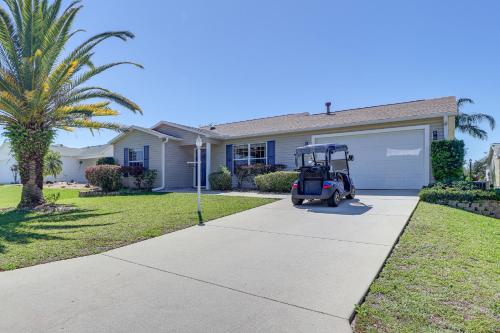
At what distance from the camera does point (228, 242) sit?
500 centimetres

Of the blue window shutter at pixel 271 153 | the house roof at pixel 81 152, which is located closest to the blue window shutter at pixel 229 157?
the blue window shutter at pixel 271 153

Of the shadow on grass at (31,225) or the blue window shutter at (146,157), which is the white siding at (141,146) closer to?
the blue window shutter at (146,157)

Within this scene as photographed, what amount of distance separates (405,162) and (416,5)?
19.2 feet

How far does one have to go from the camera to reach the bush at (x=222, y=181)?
14.5 m

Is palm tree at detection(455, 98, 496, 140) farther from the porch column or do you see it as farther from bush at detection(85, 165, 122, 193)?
bush at detection(85, 165, 122, 193)

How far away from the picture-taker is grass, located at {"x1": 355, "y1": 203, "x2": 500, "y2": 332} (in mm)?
2369

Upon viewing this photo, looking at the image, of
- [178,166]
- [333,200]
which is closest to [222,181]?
[178,166]

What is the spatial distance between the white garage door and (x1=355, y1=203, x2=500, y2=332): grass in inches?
269

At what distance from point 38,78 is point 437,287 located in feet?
38.0

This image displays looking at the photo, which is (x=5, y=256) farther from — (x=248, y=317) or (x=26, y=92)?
(x=26, y=92)

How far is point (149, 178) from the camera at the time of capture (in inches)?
626

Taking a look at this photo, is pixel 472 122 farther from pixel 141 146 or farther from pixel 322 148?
pixel 141 146

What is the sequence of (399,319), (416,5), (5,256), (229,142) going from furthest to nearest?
1. (229,142)
2. (416,5)
3. (5,256)
4. (399,319)

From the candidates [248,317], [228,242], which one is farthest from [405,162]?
[248,317]
